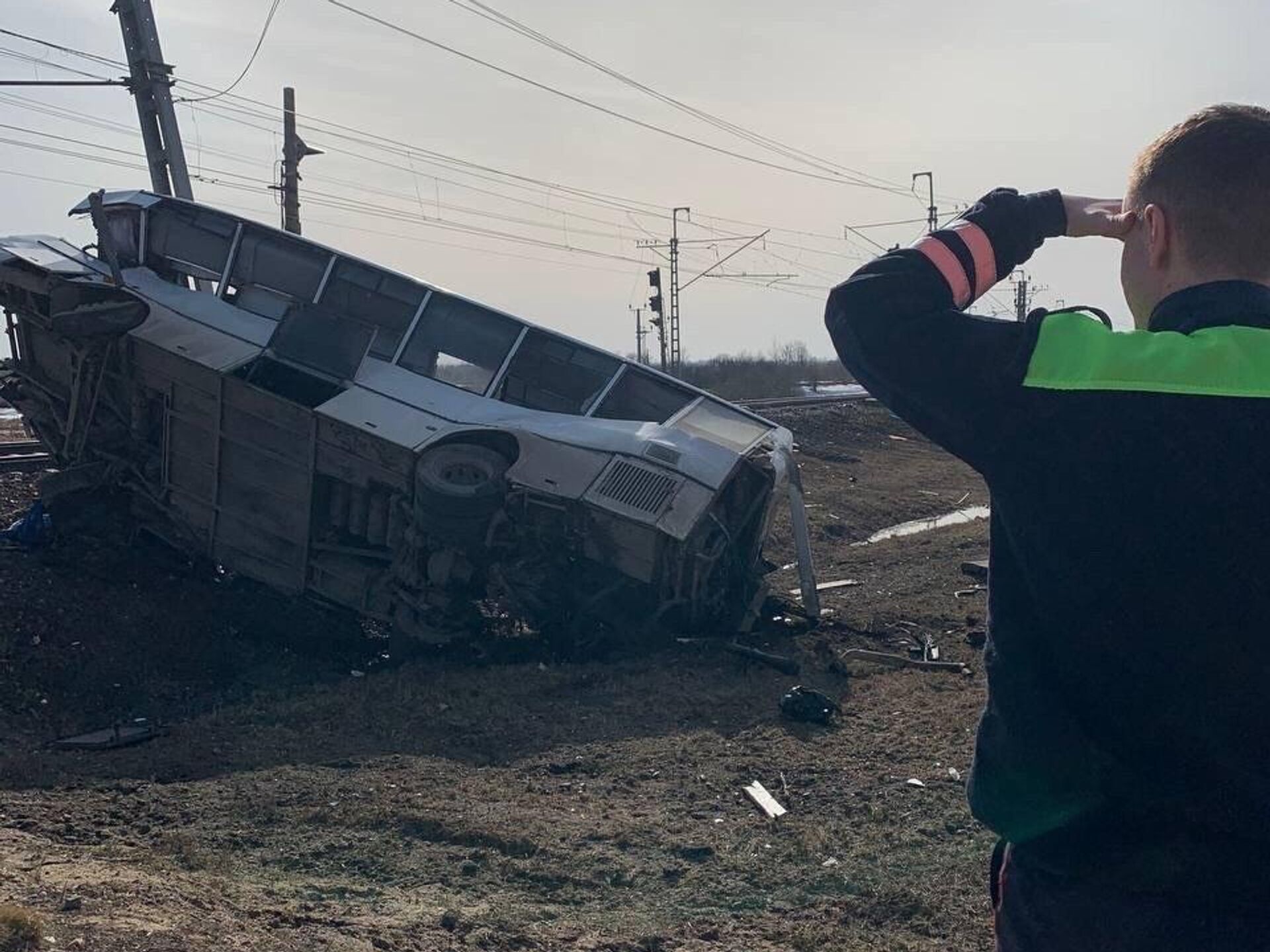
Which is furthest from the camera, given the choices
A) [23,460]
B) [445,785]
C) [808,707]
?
[23,460]

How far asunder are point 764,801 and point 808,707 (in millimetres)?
1452

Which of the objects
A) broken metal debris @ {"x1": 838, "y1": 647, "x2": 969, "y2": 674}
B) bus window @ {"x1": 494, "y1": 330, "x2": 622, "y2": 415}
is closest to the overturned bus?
bus window @ {"x1": 494, "y1": 330, "x2": 622, "y2": 415}

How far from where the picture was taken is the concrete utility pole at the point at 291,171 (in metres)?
21.8

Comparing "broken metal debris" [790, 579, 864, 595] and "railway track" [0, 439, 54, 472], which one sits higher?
"railway track" [0, 439, 54, 472]

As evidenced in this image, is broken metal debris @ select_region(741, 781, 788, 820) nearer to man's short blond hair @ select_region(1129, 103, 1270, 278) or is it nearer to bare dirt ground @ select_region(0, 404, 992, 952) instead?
bare dirt ground @ select_region(0, 404, 992, 952)

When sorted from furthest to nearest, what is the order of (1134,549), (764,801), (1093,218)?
(764,801), (1093,218), (1134,549)

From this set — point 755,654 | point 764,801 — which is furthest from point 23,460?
point 764,801

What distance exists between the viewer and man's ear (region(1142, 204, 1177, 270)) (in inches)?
67.8

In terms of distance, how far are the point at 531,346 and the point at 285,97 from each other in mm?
14640

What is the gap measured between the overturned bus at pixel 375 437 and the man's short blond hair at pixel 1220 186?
698cm

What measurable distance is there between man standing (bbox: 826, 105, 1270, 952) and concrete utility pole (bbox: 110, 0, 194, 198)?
16.8m

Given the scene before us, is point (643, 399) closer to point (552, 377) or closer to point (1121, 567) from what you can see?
point (552, 377)

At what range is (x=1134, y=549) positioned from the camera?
5.29ft

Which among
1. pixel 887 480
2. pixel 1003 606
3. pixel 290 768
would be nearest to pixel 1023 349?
pixel 1003 606
